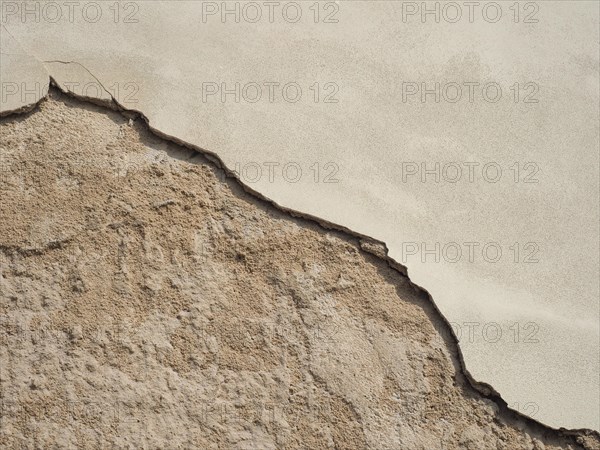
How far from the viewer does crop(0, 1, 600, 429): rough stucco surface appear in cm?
280

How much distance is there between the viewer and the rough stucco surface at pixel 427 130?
2799 mm

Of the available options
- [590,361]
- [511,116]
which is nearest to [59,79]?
[511,116]

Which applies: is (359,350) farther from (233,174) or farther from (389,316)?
(233,174)

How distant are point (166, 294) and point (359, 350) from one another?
2.17ft

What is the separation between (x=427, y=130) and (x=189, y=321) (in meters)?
1.09

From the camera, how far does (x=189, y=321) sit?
8.70 feet

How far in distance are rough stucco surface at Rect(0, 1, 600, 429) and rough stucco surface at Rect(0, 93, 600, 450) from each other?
0.35 feet

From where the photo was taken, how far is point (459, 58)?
119 inches
